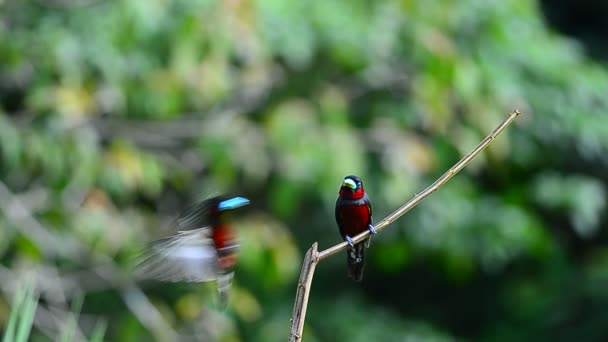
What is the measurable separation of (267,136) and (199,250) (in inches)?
123

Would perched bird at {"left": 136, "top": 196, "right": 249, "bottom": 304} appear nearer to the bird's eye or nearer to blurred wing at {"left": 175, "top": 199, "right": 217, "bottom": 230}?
blurred wing at {"left": 175, "top": 199, "right": 217, "bottom": 230}

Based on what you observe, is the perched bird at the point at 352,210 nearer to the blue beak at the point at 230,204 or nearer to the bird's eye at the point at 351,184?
the bird's eye at the point at 351,184

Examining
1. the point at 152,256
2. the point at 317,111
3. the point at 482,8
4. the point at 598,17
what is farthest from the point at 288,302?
the point at 152,256

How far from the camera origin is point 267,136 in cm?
480

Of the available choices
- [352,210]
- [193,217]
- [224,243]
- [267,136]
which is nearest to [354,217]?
[352,210]

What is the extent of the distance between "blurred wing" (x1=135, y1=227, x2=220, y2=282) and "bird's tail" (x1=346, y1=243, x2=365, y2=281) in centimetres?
26

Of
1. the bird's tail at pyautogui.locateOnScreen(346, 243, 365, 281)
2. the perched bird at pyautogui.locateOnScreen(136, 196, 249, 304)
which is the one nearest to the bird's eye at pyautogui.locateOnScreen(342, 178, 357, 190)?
the bird's tail at pyautogui.locateOnScreen(346, 243, 365, 281)

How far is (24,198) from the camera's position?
4.93 meters

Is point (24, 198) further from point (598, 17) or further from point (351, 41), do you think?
point (598, 17)

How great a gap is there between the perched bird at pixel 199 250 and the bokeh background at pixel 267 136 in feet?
7.21

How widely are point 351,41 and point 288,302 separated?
7.97 feet

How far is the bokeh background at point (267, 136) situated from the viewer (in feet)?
15.0

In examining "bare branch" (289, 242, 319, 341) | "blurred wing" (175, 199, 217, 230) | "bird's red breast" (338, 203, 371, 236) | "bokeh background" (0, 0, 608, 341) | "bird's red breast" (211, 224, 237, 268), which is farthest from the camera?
"bokeh background" (0, 0, 608, 341)

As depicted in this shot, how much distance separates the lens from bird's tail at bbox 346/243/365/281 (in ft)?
5.90
